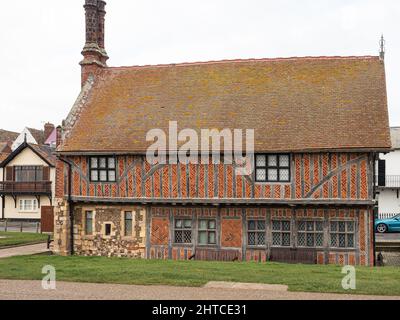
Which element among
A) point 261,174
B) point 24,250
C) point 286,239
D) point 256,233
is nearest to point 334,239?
point 286,239

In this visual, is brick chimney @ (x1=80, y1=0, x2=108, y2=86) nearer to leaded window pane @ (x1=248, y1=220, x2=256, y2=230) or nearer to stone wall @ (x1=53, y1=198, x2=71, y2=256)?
stone wall @ (x1=53, y1=198, x2=71, y2=256)

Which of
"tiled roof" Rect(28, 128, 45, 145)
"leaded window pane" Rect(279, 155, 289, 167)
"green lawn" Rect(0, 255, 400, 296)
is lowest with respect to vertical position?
"green lawn" Rect(0, 255, 400, 296)

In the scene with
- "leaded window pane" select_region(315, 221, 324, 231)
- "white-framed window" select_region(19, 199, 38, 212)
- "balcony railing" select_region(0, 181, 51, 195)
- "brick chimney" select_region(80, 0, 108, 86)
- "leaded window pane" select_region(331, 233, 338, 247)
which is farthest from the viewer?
"white-framed window" select_region(19, 199, 38, 212)

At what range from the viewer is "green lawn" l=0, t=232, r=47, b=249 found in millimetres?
24597

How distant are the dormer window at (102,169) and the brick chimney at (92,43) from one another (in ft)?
16.5

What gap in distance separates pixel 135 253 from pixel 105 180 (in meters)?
3.27

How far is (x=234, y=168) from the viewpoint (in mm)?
19188

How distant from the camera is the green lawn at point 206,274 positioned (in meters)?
13.0

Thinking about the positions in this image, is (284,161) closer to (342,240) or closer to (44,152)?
(342,240)

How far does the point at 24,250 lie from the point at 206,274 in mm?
11421

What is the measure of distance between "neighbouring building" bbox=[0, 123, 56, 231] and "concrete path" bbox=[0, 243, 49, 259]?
17.4 meters

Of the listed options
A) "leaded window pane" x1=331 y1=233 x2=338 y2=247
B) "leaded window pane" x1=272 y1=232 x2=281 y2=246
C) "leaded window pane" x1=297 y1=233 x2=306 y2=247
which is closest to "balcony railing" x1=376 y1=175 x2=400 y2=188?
"leaded window pane" x1=331 y1=233 x2=338 y2=247

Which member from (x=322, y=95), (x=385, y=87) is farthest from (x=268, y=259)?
(x=385, y=87)

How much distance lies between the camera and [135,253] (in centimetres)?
2041
